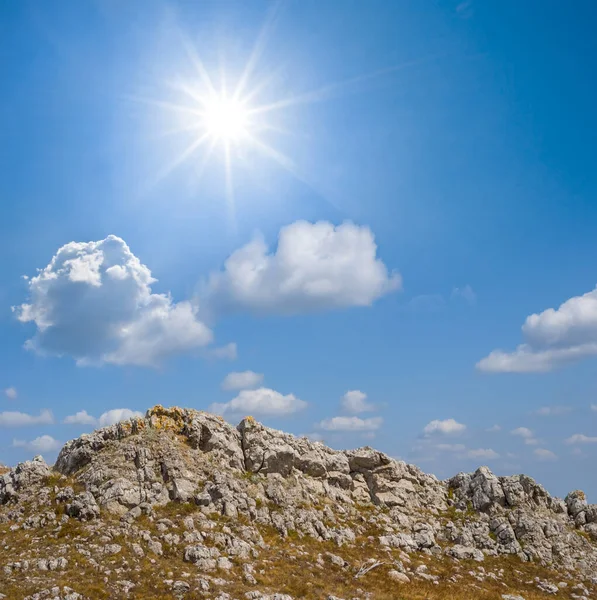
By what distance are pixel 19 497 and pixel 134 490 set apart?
12.0 metres

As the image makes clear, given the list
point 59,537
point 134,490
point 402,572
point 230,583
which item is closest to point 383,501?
point 402,572

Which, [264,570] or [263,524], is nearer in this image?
[264,570]

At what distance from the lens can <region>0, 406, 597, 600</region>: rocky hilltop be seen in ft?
112

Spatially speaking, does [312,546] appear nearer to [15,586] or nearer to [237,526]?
[237,526]

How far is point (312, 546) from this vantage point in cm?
4259

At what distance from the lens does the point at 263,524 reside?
4425 centimetres

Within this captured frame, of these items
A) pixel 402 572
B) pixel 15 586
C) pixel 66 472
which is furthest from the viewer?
pixel 66 472

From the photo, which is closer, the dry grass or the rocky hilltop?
the dry grass

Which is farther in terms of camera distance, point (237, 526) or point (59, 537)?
point (237, 526)

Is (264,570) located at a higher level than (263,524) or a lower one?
lower

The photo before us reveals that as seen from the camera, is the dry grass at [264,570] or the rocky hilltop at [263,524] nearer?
the dry grass at [264,570]

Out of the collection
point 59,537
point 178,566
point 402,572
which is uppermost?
point 59,537

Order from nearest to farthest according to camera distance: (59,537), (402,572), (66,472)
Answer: (59,537)
(402,572)
(66,472)

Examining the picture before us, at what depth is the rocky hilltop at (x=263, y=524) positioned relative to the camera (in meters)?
34.1
